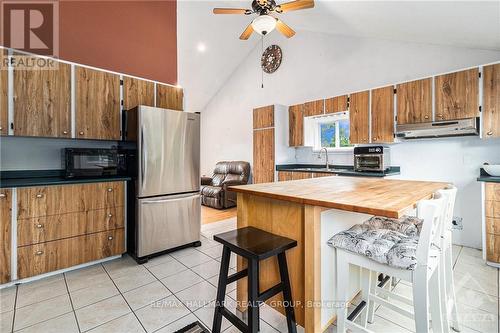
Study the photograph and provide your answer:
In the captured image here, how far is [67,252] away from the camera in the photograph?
2381 mm

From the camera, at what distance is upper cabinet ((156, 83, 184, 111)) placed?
3.30 metres

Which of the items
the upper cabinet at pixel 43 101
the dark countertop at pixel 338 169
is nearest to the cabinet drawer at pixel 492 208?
the dark countertop at pixel 338 169

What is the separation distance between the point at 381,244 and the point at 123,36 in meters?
3.88

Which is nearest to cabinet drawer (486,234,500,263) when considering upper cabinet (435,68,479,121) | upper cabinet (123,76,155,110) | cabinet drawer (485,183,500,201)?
cabinet drawer (485,183,500,201)

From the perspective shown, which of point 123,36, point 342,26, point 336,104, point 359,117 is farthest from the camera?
point 336,104

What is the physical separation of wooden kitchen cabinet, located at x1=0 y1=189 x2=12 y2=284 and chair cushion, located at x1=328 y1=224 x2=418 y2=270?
2.68m

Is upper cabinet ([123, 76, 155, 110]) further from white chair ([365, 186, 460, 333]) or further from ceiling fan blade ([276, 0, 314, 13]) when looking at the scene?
white chair ([365, 186, 460, 333])

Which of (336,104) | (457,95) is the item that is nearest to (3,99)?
(336,104)

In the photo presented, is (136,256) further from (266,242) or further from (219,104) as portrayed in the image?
(219,104)

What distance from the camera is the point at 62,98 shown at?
2512 mm

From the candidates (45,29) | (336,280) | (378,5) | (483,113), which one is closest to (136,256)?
(336,280)

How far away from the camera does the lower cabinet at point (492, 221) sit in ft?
8.19

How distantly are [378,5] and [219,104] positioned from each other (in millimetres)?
4989

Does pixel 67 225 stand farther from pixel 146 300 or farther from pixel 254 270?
pixel 254 270
